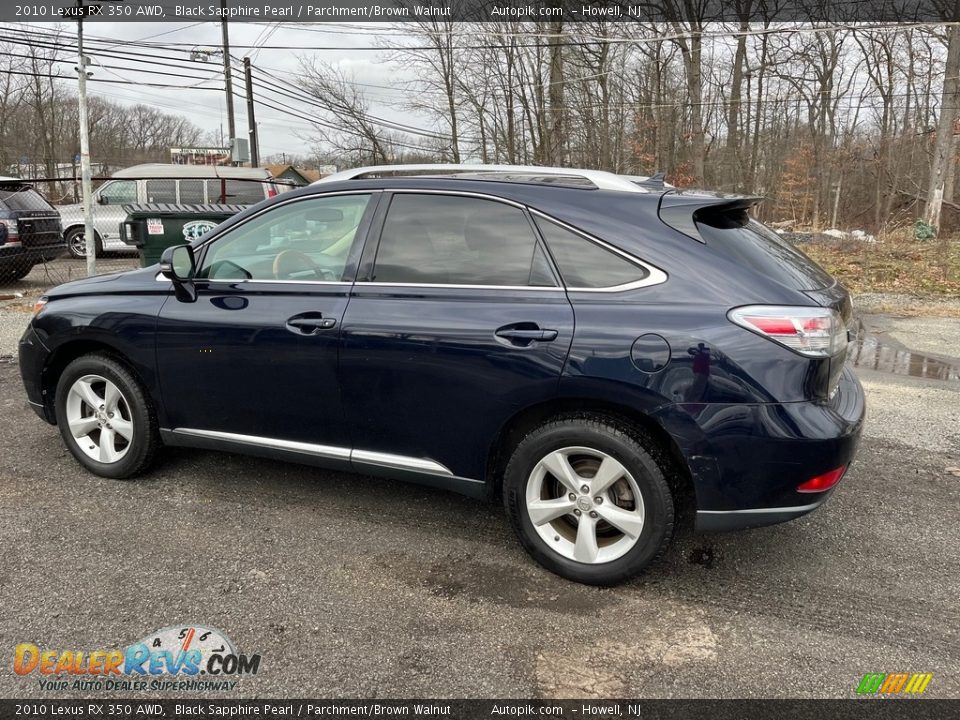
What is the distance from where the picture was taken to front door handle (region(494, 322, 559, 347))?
290cm

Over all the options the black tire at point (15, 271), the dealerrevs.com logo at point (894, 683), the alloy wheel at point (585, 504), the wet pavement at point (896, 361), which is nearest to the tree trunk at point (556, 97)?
the black tire at point (15, 271)

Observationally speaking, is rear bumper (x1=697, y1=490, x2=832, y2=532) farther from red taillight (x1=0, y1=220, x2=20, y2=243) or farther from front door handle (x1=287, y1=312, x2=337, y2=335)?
red taillight (x1=0, y1=220, x2=20, y2=243)

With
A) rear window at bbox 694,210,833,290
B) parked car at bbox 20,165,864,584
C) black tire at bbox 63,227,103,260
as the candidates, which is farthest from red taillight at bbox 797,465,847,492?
black tire at bbox 63,227,103,260

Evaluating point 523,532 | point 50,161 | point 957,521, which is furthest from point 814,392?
point 50,161

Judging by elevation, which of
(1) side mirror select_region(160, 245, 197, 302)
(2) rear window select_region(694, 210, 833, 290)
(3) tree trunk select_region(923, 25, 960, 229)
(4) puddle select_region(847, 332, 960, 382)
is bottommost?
(4) puddle select_region(847, 332, 960, 382)

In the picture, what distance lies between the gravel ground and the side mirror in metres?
1.10

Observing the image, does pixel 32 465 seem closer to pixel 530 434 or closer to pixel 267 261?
pixel 267 261

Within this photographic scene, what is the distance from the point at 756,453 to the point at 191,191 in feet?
49.4

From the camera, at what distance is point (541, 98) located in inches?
1042

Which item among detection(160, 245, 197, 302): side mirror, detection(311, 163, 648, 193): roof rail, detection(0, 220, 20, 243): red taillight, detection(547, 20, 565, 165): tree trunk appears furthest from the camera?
detection(547, 20, 565, 165): tree trunk

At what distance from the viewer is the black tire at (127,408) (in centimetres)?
387

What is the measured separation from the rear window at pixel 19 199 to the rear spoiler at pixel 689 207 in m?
11.2

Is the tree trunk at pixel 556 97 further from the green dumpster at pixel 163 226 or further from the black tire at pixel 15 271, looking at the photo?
the black tire at pixel 15 271

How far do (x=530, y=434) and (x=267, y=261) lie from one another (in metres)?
1.71
